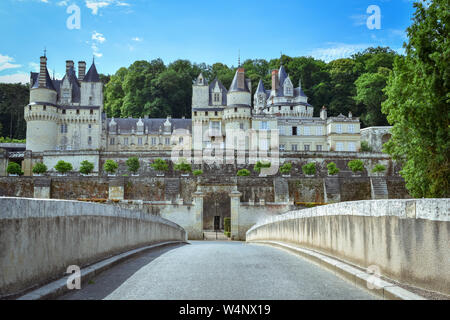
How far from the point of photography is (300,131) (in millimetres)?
70688

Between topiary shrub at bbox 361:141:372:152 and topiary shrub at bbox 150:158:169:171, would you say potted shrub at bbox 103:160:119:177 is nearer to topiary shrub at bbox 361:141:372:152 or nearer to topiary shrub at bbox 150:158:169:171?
topiary shrub at bbox 150:158:169:171

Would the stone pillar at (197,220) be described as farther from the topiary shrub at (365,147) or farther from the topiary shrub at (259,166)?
the topiary shrub at (365,147)

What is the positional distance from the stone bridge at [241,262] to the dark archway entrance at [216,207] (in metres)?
36.4

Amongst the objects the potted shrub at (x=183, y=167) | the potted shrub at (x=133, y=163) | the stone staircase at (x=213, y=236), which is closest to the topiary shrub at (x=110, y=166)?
the potted shrub at (x=133, y=163)

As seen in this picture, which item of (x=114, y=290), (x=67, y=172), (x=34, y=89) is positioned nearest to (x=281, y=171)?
(x=67, y=172)

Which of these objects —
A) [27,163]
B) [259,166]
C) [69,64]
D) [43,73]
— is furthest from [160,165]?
[69,64]

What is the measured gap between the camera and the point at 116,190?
4850cm

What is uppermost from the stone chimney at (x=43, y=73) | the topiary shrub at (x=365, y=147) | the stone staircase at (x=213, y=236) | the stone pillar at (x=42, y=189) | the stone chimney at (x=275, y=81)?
the stone chimney at (x=275, y=81)

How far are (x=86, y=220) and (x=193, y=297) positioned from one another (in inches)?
112

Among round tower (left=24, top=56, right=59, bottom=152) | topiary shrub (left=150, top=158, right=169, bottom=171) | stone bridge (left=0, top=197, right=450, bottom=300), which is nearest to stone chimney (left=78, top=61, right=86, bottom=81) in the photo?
round tower (left=24, top=56, right=59, bottom=152)

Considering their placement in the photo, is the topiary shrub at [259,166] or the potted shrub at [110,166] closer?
the topiary shrub at [259,166]

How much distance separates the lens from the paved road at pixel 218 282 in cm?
581

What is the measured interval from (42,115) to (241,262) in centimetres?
6504

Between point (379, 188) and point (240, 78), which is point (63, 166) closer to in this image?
point (240, 78)
